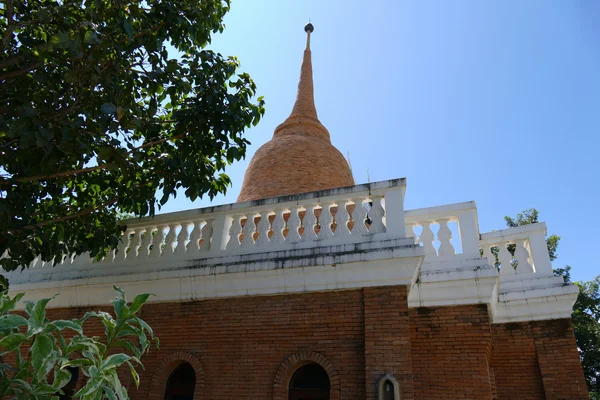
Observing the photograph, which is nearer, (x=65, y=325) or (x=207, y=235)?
(x=65, y=325)

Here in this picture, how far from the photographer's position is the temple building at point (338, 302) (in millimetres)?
5809

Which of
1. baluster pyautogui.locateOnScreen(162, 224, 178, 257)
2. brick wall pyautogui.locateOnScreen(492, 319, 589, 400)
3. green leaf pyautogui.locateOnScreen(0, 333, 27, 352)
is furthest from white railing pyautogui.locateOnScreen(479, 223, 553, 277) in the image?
green leaf pyautogui.locateOnScreen(0, 333, 27, 352)

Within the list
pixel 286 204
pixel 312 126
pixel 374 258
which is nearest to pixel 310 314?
pixel 374 258

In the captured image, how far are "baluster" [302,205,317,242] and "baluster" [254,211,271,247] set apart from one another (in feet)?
1.85

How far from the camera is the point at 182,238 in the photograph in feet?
24.2

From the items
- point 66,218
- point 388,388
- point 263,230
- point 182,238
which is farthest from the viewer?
point 182,238

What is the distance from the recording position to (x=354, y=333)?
5855 mm

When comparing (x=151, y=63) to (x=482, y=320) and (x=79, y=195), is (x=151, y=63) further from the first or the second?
(x=482, y=320)

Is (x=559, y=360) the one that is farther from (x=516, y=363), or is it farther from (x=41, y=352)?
(x=41, y=352)

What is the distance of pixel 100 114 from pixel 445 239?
5.02m

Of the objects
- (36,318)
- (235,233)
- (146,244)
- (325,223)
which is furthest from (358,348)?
(36,318)

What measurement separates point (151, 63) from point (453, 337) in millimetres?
5433

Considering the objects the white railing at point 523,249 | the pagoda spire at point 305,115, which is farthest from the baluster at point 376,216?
the pagoda spire at point 305,115

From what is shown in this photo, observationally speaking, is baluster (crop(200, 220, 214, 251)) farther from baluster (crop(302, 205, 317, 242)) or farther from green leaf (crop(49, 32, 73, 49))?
green leaf (crop(49, 32, 73, 49))
